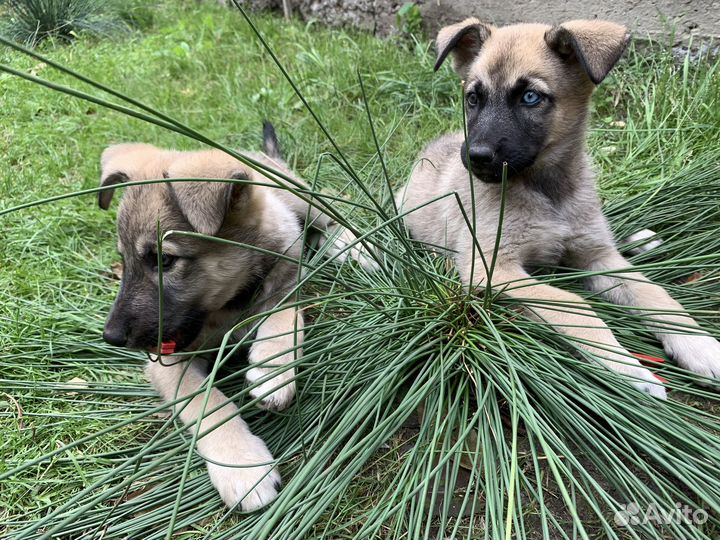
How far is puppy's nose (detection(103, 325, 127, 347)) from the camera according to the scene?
221cm

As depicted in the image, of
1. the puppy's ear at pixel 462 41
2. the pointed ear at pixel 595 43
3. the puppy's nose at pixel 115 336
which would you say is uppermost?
the pointed ear at pixel 595 43

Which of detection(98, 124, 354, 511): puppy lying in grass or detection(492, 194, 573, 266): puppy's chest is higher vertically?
detection(492, 194, 573, 266): puppy's chest

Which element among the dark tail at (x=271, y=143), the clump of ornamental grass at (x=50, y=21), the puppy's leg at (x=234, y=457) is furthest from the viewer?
the clump of ornamental grass at (x=50, y=21)

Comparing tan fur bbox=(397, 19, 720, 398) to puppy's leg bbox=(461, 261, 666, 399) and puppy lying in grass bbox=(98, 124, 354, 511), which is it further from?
puppy lying in grass bbox=(98, 124, 354, 511)

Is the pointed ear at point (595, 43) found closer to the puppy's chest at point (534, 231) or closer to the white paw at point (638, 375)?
the puppy's chest at point (534, 231)

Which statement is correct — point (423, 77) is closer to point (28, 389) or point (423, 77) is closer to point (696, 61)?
point (696, 61)

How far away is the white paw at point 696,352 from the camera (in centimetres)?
216

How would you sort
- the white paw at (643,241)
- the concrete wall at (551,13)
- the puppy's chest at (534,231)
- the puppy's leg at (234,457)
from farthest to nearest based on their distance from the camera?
1. the concrete wall at (551,13)
2. the white paw at (643,241)
3. the puppy's chest at (534,231)
4. the puppy's leg at (234,457)

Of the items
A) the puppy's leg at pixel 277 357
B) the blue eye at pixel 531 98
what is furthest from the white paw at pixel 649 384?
the blue eye at pixel 531 98

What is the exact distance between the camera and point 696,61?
162 inches

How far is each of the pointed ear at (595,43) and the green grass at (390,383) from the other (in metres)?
0.86

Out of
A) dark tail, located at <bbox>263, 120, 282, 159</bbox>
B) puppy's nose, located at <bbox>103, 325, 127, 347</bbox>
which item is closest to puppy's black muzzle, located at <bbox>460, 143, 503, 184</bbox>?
puppy's nose, located at <bbox>103, 325, 127, 347</bbox>

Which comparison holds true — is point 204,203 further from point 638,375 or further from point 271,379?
point 638,375

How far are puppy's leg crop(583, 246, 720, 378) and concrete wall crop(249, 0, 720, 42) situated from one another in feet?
7.95
